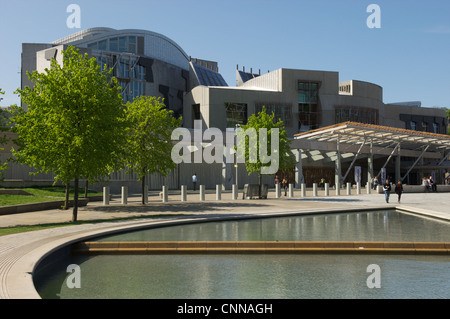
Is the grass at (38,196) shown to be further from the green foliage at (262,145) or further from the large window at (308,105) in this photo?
the large window at (308,105)

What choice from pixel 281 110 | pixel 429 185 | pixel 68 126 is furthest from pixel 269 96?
pixel 68 126

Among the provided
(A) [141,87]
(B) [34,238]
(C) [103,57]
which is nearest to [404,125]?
(A) [141,87]

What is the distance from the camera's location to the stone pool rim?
6.94m

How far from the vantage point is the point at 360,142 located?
180 feet

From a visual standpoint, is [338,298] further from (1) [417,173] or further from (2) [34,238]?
(1) [417,173]

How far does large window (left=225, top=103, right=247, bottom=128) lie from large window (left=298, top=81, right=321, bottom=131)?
350 inches

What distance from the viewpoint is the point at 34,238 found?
39.6 feet

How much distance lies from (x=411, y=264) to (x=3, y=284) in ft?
28.9

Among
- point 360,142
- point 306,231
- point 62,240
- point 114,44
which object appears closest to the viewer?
point 62,240

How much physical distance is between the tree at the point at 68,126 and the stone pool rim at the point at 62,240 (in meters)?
3.68

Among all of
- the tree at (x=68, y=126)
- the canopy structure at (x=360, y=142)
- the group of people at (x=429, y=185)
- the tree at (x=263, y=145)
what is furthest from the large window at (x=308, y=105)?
the tree at (x=68, y=126)

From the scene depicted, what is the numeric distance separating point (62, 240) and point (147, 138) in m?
14.1

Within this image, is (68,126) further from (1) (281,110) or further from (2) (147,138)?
(1) (281,110)

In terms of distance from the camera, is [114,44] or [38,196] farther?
[114,44]
